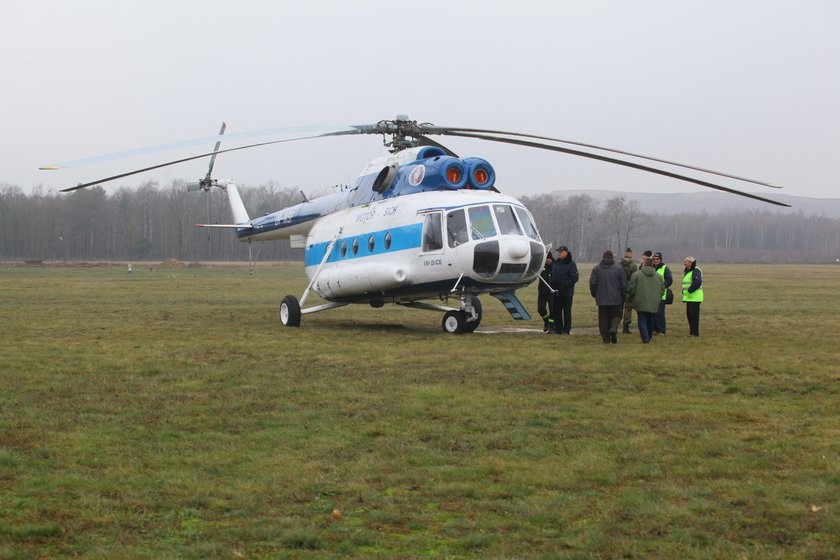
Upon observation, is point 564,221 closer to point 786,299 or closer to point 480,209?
point 786,299

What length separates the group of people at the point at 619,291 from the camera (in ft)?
53.8

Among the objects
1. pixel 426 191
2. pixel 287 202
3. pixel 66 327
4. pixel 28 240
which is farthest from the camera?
pixel 28 240

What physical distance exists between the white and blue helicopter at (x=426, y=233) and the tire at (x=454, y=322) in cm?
2

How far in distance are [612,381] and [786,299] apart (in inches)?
981

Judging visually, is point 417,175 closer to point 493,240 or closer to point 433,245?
point 433,245

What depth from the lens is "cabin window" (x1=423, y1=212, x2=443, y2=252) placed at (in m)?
17.7

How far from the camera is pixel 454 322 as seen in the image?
1864cm

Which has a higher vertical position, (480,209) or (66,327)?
(480,209)

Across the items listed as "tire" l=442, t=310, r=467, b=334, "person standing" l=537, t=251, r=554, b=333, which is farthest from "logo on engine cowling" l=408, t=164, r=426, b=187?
"person standing" l=537, t=251, r=554, b=333

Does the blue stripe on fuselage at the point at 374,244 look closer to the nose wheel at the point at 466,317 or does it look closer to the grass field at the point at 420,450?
the nose wheel at the point at 466,317

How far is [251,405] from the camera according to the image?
10.3 metres

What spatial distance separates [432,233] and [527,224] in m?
1.88

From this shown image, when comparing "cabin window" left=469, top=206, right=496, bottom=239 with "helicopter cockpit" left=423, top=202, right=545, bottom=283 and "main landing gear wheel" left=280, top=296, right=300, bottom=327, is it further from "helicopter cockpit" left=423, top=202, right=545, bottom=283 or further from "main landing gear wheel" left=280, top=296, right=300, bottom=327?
"main landing gear wheel" left=280, top=296, right=300, bottom=327

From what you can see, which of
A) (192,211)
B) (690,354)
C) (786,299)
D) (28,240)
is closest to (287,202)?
(192,211)
